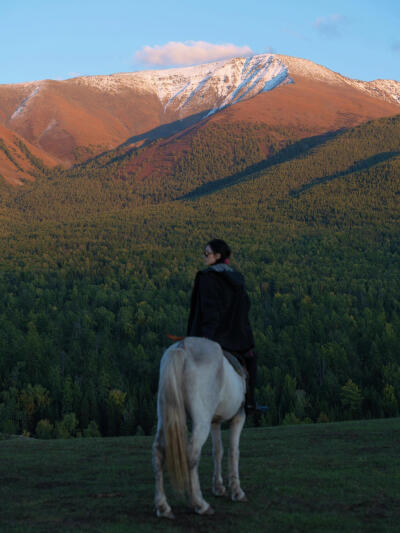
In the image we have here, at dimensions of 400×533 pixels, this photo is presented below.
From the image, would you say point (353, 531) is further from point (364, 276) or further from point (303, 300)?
point (364, 276)

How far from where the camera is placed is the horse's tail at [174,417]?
31.5 feet

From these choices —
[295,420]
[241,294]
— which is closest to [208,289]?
[241,294]

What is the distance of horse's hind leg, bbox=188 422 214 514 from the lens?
9617 mm

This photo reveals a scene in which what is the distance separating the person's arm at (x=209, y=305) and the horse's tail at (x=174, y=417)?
44.3 inches

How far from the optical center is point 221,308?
11.4 m

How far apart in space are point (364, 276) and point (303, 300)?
137 ft

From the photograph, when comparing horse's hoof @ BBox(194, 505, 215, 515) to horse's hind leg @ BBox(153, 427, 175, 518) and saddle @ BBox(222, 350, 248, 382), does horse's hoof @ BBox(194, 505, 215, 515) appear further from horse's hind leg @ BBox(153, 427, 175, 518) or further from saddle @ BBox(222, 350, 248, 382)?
saddle @ BBox(222, 350, 248, 382)

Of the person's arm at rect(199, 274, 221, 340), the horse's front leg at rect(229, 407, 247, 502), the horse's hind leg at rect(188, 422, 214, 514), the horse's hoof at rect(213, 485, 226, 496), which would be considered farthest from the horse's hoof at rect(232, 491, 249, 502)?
the person's arm at rect(199, 274, 221, 340)

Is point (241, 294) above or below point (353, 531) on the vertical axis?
above

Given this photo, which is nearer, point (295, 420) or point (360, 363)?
point (295, 420)

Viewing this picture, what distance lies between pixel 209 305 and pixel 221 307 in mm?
388

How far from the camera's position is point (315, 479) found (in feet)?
43.8

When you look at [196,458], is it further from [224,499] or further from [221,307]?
[221,307]

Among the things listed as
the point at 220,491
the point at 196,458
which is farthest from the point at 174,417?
the point at 220,491
